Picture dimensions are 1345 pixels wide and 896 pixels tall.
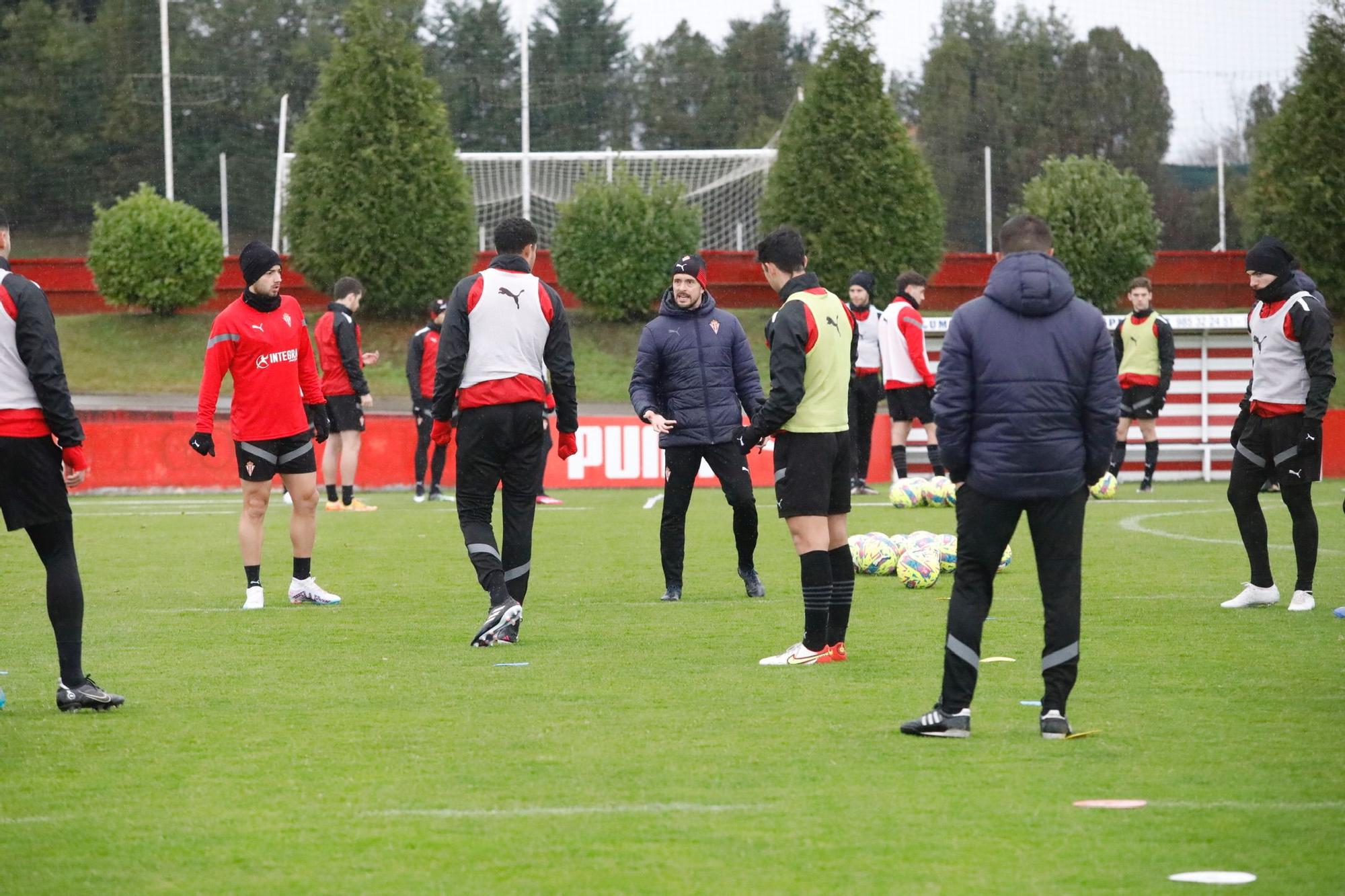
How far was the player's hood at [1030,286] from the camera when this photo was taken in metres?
6.01

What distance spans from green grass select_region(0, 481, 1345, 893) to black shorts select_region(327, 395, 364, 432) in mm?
5485

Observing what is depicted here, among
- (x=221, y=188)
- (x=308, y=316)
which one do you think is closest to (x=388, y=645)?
(x=308, y=316)

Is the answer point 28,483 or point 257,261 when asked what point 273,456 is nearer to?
point 257,261

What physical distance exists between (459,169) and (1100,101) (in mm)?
41917

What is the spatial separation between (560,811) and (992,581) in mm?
1932

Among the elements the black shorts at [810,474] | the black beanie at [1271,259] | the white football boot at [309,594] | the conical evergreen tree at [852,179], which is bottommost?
the white football boot at [309,594]

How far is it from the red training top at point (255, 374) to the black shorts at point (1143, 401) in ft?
38.3

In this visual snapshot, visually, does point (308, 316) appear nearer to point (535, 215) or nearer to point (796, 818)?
point (535, 215)

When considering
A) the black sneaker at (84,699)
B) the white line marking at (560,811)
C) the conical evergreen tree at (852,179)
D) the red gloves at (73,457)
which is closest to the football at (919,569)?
the black sneaker at (84,699)

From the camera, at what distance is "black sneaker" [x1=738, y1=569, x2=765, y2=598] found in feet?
34.7

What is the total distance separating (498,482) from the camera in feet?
28.3

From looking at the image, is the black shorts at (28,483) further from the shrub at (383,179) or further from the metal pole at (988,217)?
the metal pole at (988,217)

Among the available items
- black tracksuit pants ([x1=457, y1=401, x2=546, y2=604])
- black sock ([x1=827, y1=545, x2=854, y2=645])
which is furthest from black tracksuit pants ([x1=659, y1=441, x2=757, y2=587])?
black sock ([x1=827, y1=545, x2=854, y2=645])

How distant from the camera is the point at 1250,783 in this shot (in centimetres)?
536
